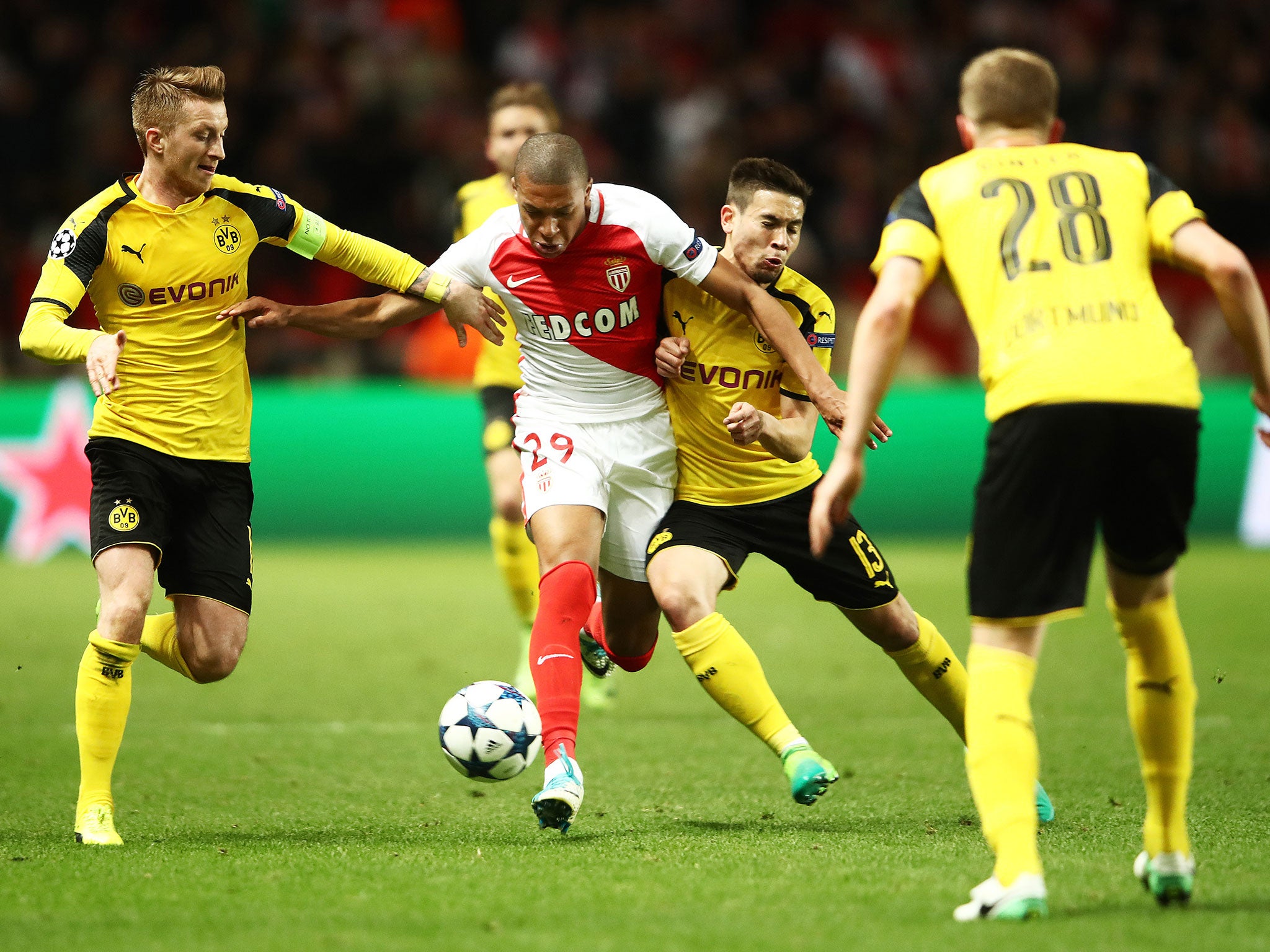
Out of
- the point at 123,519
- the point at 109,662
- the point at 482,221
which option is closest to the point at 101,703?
the point at 109,662

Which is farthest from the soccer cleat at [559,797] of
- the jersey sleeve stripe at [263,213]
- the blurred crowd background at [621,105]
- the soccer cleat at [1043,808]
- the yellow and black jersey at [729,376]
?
the blurred crowd background at [621,105]

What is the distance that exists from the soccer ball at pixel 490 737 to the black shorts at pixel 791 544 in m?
0.72

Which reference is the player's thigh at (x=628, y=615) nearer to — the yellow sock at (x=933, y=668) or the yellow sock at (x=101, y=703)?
the yellow sock at (x=933, y=668)

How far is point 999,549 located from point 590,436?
6.60ft

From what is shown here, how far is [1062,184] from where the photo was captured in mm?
3746

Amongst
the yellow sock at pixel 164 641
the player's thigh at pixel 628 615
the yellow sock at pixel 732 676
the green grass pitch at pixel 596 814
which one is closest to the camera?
the green grass pitch at pixel 596 814

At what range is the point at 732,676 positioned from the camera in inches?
201

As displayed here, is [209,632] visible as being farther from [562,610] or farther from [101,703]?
[562,610]

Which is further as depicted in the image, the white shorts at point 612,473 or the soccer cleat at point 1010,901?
the white shorts at point 612,473

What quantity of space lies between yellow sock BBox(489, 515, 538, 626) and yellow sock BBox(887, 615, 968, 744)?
2.99 metres

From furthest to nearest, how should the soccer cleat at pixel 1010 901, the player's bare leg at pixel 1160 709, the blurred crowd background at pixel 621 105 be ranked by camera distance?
the blurred crowd background at pixel 621 105, the player's bare leg at pixel 1160 709, the soccer cleat at pixel 1010 901

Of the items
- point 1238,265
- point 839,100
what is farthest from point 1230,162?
point 1238,265

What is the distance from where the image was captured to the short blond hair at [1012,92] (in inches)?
152

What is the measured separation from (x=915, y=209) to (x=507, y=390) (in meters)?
4.43
